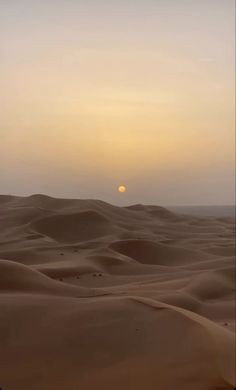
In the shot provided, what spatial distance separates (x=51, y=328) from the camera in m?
3.06

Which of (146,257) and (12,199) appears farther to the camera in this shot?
(12,199)

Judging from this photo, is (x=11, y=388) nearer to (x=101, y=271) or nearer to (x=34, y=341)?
(x=34, y=341)

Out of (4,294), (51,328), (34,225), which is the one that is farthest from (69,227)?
(51,328)

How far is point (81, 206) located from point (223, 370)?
8799mm

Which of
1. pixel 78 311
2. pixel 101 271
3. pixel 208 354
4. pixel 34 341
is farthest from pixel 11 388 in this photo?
pixel 101 271

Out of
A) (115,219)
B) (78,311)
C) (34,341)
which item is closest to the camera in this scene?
(34,341)

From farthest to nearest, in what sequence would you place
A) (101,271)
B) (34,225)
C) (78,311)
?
(34,225) < (101,271) < (78,311)

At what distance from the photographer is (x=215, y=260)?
21.7ft

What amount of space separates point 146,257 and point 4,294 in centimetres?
384

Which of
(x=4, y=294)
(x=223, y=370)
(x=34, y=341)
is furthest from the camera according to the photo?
(x=4, y=294)

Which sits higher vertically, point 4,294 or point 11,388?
point 4,294

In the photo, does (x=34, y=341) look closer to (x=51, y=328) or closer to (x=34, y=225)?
(x=51, y=328)

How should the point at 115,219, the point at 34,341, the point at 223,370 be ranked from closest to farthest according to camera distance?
the point at 223,370 < the point at 34,341 < the point at 115,219

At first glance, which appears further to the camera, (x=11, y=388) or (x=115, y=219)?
(x=115, y=219)
